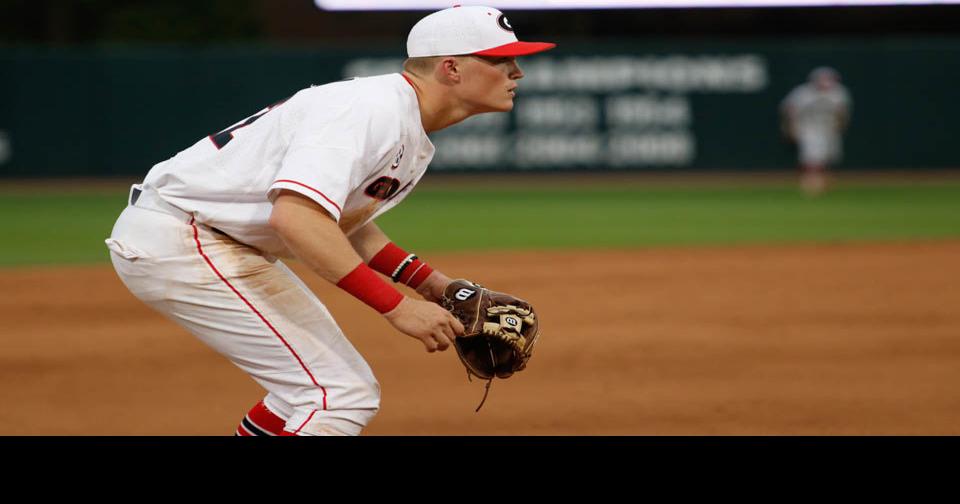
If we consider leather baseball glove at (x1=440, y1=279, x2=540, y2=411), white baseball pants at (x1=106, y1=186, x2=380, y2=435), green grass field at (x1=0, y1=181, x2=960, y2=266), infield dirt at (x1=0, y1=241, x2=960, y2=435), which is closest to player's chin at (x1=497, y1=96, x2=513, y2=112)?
leather baseball glove at (x1=440, y1=279, x2=540, y2=411)

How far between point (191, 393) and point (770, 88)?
1674 centimetres

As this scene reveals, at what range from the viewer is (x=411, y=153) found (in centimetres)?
344

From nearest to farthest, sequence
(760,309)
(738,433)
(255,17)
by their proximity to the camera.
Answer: (738,433)
(760,309)
(255,17)

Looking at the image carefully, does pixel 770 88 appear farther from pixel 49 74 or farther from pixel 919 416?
pixel 919 416

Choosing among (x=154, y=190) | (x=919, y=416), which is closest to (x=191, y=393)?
(x=154, y=190)

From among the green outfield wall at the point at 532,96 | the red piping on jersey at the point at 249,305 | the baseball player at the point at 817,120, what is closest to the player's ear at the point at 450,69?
the red piping on jersey at the point at 249,305

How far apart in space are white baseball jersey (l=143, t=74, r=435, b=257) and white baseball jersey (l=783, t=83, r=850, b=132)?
15758 millimetres

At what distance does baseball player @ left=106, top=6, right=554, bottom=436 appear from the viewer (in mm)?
3311

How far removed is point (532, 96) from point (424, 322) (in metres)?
17.1

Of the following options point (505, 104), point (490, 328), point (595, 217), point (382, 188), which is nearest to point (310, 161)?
point (382, 188)

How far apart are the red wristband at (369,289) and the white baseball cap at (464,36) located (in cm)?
71

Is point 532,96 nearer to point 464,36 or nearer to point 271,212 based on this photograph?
point 464,36

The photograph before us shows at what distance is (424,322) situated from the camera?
3197 millimetres
